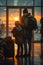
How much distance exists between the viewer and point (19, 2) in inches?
844

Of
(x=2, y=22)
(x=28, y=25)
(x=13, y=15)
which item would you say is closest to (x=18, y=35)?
(x=28, y=25)

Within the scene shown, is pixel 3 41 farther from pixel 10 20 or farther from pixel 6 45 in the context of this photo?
pixel 10 20

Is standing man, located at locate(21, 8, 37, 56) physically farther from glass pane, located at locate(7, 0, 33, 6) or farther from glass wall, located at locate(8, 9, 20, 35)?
glass pane, located at locate(7, 0, 33, 6)

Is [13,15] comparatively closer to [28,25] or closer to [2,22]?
[2,22]

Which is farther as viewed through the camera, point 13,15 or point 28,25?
point 13,15

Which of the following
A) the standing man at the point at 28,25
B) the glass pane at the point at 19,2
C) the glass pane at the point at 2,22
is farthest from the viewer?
the glass pane at the point at 19,2

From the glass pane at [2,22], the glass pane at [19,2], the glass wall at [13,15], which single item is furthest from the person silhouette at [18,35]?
the glass pane at [19,2]

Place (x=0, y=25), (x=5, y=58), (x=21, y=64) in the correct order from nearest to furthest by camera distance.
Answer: (x=21, y=64) < (x=5, y=58) < (x=0, y=25)

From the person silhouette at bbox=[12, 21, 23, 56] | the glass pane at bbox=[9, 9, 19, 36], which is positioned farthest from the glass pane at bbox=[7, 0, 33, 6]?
the person silhouette at bbox=[12, 21, 23, 56]

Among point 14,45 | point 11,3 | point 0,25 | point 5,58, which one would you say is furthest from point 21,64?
point 11,3

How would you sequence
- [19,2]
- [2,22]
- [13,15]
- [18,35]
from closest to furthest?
1. [18,35]
2. [2,22]
3. [19,2]
4. [13,15]

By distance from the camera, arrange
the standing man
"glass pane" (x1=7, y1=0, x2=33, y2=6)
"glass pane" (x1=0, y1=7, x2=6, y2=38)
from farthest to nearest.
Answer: "glass pane" (x1=7, y1=0, x2=33, y2=6) < "glass pane" (x1=0, y1=7, x2=6, y2=38) < the standing man

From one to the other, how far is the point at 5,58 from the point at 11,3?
8272 mm

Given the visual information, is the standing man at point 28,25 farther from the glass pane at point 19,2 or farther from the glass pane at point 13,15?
the glass pane at point 19,2
